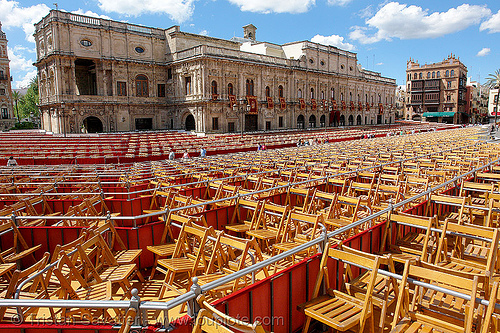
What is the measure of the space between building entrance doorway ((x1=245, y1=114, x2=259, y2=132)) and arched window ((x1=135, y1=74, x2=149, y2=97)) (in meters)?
15.7

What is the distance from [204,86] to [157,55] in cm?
1192

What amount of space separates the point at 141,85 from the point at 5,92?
4479 centimetres

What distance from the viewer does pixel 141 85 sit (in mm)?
48688

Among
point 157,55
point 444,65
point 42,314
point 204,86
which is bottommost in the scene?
point 42,314

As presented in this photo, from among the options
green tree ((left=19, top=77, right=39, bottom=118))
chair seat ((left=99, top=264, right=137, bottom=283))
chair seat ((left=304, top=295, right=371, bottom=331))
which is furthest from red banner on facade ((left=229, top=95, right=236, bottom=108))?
green tree ((left=19, top=77, right=39, bottom=118))

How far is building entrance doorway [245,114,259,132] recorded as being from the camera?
50.9m

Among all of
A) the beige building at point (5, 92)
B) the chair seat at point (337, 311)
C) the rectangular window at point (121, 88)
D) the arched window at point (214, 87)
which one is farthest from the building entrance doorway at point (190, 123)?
the beige building at point (5, 92)

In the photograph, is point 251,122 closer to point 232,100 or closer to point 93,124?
point 232,100

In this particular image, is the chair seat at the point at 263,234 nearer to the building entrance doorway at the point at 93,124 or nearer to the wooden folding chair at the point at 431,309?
the wooden folding chair at the point at 431,309

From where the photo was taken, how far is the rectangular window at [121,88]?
46.2 metres

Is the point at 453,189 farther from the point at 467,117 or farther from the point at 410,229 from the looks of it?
the point at 467,117

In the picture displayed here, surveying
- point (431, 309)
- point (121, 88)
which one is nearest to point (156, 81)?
point (121, 88)

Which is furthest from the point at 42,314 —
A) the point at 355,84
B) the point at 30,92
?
the point at 30,92

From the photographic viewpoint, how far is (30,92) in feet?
280
